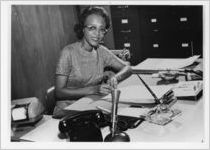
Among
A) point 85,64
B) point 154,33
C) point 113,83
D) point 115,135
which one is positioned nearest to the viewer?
point 115,135

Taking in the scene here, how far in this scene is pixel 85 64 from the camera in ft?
5.54

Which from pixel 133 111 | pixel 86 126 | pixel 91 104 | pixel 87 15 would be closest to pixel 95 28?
pixel 87 15

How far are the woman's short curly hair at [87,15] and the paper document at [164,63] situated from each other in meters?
0.33

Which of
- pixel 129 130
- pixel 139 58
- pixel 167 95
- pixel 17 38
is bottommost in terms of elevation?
pixel 129 130

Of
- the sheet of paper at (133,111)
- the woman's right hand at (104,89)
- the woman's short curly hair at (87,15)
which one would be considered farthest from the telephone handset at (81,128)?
the woman's short curly hair at (87,15)

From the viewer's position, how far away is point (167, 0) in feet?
4.37

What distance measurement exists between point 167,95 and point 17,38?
1.17m

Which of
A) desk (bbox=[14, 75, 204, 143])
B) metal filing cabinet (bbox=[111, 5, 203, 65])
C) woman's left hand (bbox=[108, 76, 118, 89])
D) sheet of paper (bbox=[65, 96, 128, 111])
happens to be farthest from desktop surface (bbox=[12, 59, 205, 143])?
metal filing cabinet (bbox=[111, 5, 203, 65])

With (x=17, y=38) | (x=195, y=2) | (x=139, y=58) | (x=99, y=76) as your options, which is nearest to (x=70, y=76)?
(x=99, y=76)

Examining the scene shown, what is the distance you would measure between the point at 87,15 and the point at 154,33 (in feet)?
2.22

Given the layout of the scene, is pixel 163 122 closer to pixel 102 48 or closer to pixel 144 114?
pixel 144 114

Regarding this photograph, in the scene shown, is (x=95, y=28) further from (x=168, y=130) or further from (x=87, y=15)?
(x=168, y=130)

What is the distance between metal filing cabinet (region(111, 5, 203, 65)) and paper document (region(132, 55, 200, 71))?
0.03 meters

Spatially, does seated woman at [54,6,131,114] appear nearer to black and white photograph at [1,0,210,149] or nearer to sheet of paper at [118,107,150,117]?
black and white photograph at [1,0,210,149]
